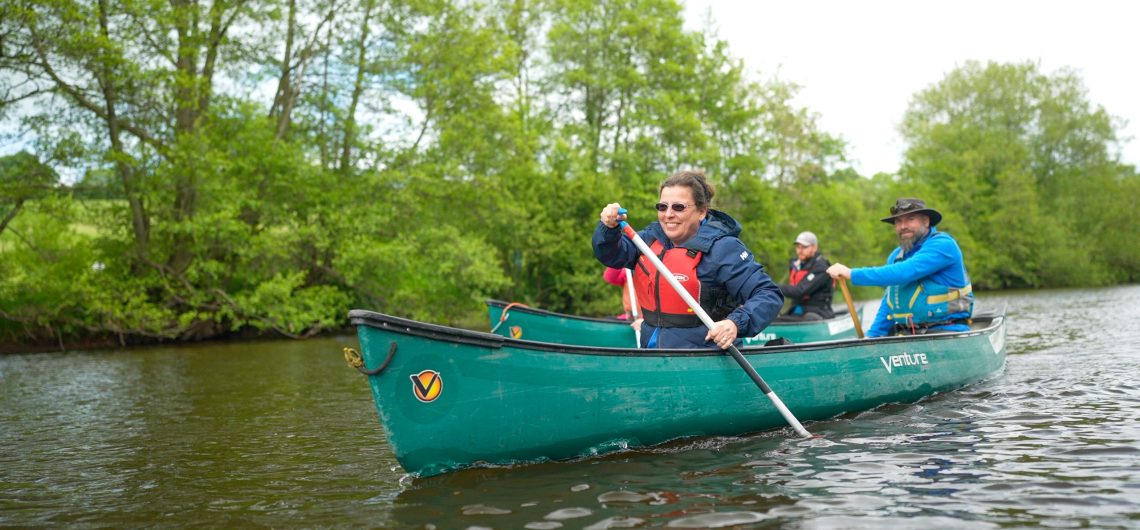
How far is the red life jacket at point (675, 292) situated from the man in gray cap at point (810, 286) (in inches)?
225

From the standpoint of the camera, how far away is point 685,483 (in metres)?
4.55

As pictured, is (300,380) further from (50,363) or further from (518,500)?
(518,500)

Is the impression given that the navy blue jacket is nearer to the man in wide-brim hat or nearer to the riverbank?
the man in wide-brim hat

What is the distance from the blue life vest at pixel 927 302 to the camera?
791 cm

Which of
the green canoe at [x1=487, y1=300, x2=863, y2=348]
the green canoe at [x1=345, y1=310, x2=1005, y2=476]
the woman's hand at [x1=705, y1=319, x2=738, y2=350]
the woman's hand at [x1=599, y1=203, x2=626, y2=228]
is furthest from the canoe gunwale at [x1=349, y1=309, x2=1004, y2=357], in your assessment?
the green canoe at [x1=487, y1=300, x2=863, y2=348]

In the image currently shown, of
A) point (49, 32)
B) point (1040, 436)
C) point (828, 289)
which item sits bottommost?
point (1040, 436)

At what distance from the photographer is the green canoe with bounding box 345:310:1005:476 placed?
4414mm

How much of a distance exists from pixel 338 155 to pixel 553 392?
1660cm

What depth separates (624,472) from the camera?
4832 millimetres

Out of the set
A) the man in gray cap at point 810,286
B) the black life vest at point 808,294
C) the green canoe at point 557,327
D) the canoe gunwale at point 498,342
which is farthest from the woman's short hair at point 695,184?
the black life vest at point 808,294

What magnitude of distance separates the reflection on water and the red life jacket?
2.67 ft

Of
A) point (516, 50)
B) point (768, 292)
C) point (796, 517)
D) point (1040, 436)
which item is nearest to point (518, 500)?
point (796, 517)

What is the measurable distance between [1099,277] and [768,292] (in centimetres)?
3743

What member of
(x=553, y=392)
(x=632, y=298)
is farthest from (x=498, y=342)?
(x=632, y=298)
